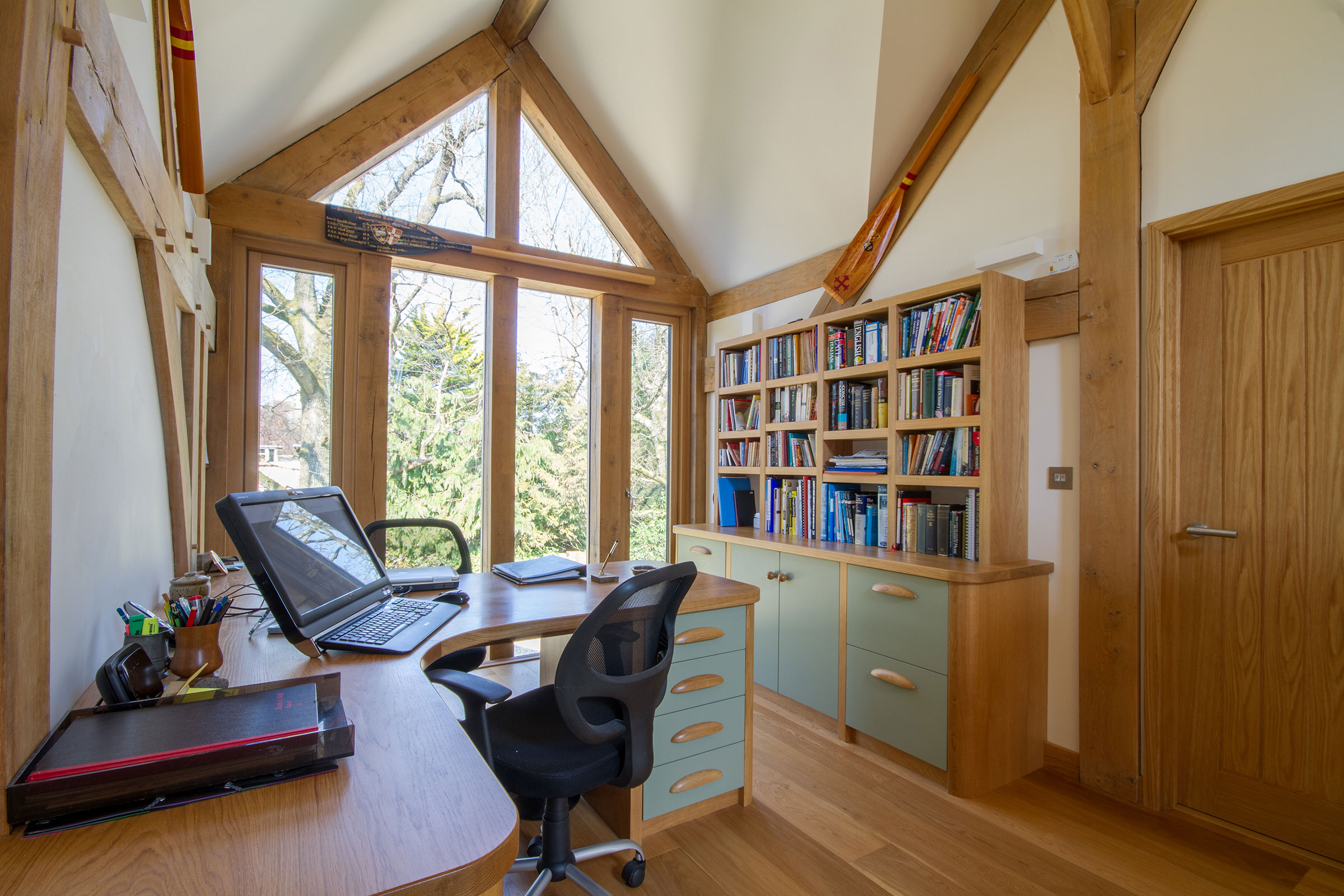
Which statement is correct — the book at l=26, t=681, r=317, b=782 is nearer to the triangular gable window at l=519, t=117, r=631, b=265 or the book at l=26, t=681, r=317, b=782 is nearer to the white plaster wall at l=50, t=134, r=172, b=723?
the white plaster wall at l=50, t=134, r=172, b=723

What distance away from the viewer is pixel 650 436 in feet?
15.5

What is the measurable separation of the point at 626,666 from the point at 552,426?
2876 millimetres

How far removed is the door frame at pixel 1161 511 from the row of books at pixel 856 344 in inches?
40.9

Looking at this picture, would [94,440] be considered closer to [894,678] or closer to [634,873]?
[634,873]

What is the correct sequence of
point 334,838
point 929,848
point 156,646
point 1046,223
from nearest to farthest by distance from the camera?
point 334,838, point 156,646, point 929,848, point 1046,223

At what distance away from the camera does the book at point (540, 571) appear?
2217 millimetres

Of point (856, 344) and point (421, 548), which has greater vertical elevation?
point (856, 344)

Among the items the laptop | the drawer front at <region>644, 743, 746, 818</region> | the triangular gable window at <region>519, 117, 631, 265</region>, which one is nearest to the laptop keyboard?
the laptop

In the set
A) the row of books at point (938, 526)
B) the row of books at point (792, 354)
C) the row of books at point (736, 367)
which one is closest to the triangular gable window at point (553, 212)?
the row of books at point (736, 367)

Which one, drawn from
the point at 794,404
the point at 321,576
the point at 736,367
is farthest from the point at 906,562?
the point at 321,576

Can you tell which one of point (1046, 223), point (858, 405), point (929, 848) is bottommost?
point (929, 848)

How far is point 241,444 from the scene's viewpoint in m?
3.29

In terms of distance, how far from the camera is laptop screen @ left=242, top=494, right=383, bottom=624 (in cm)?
138

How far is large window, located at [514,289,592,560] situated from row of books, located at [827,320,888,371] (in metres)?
1.85
